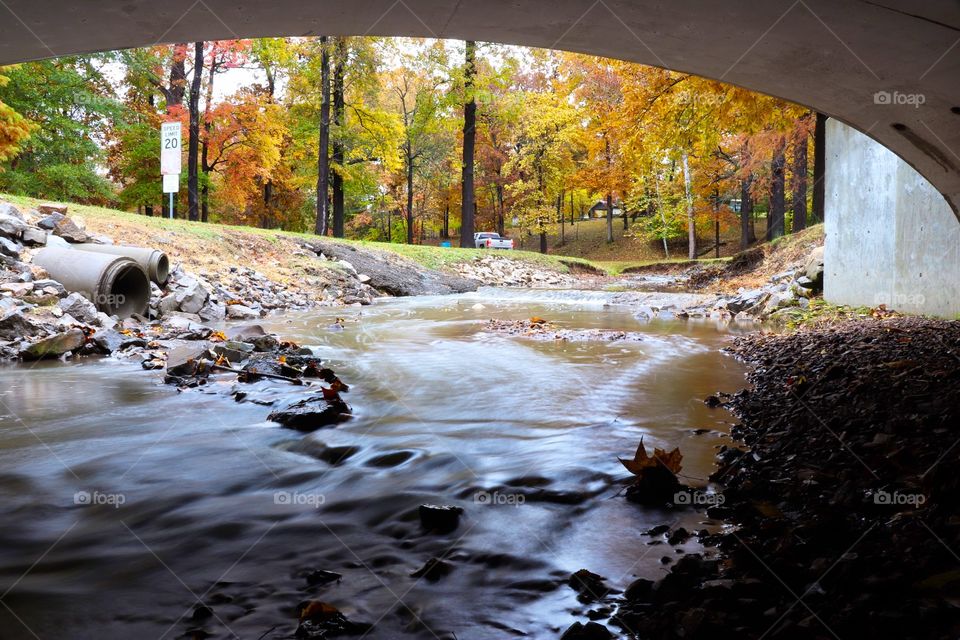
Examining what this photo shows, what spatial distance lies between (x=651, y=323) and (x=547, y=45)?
29.5 ft

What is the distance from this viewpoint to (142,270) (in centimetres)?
1041

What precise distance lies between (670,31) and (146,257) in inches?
405

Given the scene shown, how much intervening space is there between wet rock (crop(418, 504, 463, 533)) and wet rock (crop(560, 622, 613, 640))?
40.8 inches

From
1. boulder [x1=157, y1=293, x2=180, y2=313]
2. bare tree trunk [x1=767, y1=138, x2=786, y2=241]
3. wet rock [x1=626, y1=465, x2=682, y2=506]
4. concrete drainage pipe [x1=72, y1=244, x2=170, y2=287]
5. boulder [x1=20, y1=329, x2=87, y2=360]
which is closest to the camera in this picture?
wet rock [x1=626, y1=465, x2=682, y2=506]

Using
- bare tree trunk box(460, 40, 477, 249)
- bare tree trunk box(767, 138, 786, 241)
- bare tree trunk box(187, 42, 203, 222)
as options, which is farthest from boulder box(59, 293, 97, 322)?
bare tree trunk box(767, 138, 786, 241)

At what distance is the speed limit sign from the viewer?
1634 cm

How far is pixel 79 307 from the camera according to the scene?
8.94m

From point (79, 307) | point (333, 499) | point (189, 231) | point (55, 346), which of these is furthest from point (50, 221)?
point (333, 499)

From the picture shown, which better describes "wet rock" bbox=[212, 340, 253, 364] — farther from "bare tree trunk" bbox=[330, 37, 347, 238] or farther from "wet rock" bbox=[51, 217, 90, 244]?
"bare tree trunk" bbox=[330, 37, 347, 238]

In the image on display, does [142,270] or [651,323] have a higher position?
[142,270]

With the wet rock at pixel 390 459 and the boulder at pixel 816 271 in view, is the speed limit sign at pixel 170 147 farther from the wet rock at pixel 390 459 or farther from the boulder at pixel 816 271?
the boulder at pixel 816 271

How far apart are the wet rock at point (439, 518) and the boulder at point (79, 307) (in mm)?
8120

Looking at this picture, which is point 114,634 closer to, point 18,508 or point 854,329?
point 18,508

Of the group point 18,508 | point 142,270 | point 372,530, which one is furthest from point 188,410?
point 142,270
